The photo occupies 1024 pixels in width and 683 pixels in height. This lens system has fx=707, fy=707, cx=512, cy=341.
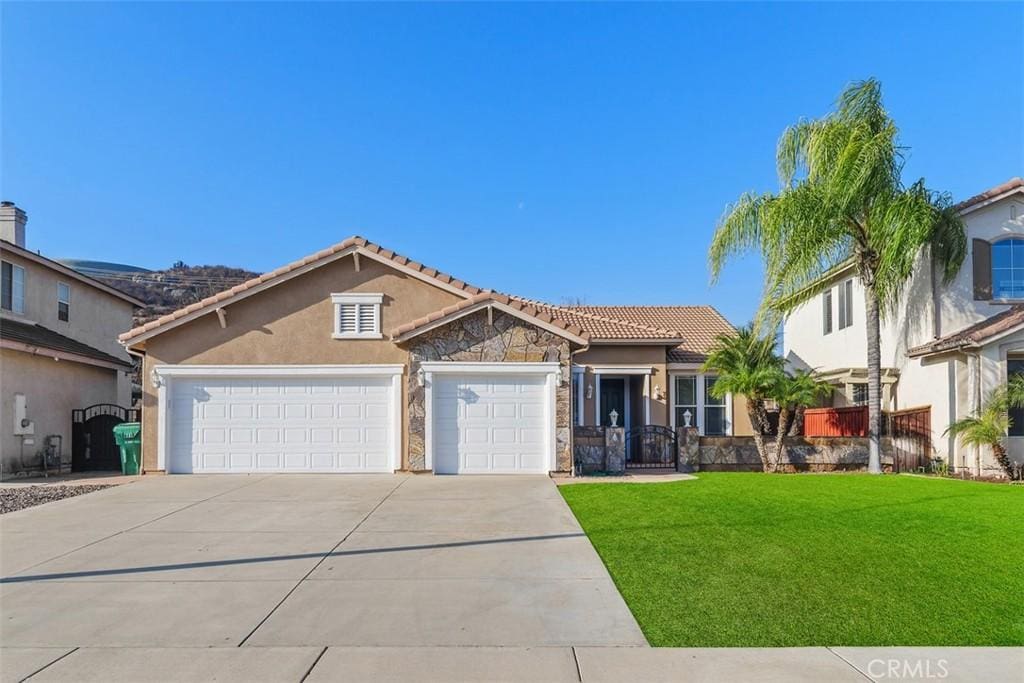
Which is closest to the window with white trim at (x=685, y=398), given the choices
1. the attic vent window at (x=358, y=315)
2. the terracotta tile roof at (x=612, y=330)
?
the terracotta tile roof at (x=612, y=330)

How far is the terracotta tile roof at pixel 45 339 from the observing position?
16344 mm

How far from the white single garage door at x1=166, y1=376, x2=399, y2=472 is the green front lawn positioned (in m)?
5.61

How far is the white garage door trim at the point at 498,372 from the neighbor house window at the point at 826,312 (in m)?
12.3

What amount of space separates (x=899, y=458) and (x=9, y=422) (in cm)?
2091

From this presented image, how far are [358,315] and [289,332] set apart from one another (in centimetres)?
164

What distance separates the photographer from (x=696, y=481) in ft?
48.5

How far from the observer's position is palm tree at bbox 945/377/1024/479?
15359 millimetres

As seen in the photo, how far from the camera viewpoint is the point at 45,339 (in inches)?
701

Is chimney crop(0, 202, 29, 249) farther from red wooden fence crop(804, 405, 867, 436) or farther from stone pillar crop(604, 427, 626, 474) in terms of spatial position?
red wooden fence crop(804, 405, 867, 436)

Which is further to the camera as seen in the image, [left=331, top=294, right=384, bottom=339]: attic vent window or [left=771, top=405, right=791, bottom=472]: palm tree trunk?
[left=771, top=405, right=791, bottom=472]: palm tree trunk

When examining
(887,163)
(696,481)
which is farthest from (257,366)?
(887,163)

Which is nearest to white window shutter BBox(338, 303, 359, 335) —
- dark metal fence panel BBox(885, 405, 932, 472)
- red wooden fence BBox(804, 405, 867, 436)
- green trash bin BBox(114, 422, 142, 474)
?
green trash bin BBox(114, 422, 142, 474)

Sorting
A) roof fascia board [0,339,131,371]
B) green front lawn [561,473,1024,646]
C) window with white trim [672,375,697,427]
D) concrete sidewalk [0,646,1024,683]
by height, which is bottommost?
concrete sidewalk [0,646,1024,683]

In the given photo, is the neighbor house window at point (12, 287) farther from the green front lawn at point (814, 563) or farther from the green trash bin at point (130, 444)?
the green front lawn at point (814, 563)
